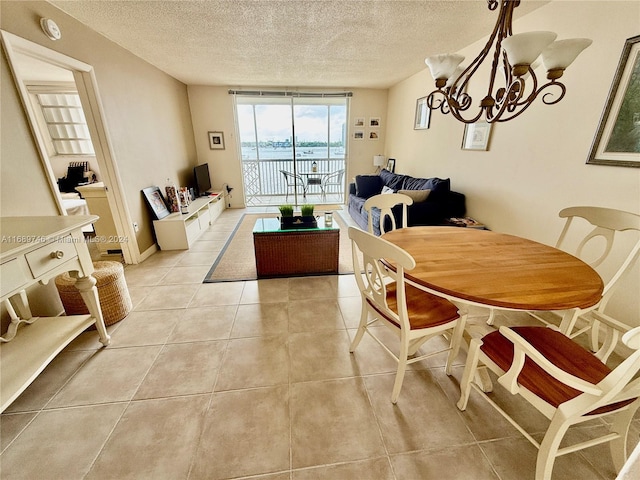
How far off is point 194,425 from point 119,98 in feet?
11.0

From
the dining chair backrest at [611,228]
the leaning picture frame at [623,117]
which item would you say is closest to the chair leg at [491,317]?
the dining chair backrest at [611,228]

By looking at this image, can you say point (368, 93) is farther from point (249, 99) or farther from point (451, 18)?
point (451, 18)

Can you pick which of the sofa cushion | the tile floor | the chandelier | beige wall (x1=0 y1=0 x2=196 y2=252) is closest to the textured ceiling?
beige wall (x1=0 y1=0 x2=196 y2=252)

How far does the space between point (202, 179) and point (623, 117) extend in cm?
525

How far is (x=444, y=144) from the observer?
352 centimetres

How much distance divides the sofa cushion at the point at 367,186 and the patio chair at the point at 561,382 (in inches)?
141

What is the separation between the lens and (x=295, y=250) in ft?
8.88

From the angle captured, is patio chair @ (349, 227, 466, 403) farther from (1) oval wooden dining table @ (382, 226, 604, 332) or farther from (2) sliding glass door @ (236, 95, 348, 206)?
(2) sliding glass door @ (236, 95, 348, 206)

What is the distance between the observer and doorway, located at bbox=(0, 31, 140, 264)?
5.85ft

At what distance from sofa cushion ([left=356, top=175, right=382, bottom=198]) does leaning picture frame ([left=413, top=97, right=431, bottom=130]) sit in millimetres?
1086

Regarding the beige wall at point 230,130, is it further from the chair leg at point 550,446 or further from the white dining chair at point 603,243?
the chair leg at point 550,446

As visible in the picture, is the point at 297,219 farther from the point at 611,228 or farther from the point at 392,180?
the point at 611,228

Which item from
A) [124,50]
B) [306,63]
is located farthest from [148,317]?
[306,63]

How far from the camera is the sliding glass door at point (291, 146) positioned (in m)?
5.42
